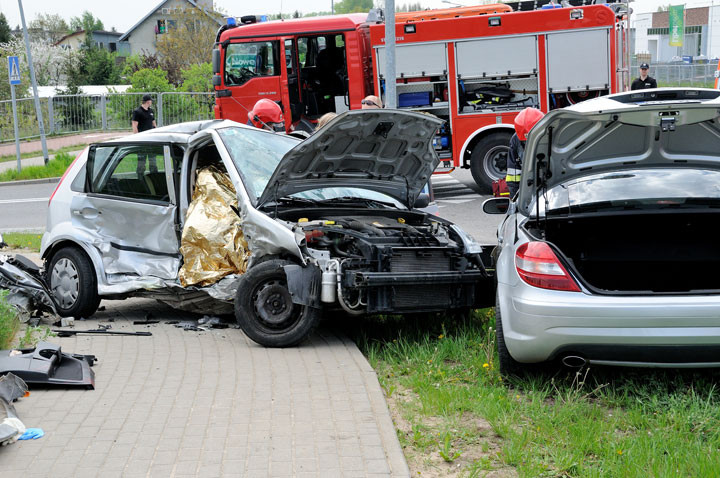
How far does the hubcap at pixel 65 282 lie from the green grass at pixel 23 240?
413cm

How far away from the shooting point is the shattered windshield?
7.16 meters

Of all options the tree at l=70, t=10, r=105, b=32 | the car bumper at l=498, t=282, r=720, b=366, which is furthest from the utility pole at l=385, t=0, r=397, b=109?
the tree at l=70, t=10, r=105, b=32

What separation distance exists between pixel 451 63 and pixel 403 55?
855mm

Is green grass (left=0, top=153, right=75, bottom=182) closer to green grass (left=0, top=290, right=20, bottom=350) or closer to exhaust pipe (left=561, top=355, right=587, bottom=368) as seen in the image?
green grass (left=0, top=290, right=20, bottom=350)

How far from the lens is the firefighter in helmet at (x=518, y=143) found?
8.75 m

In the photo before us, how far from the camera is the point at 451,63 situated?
49.5ft

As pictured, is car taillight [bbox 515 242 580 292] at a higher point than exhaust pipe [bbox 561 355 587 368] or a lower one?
higher

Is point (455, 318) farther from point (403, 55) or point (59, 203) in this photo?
point (403, 55)

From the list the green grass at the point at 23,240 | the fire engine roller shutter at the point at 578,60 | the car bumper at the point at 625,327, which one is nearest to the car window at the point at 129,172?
the car bumper at the point at 625,327

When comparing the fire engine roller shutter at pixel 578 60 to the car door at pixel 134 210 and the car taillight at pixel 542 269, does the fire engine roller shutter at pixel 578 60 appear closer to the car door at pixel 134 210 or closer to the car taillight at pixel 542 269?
the car door at pixel 134 210

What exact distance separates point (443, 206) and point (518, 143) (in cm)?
586

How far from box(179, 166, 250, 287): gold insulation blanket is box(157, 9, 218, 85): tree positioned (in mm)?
39007

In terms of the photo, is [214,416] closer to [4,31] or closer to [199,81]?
[199,81]

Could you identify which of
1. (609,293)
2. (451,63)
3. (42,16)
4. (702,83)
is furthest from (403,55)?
(42,16)
